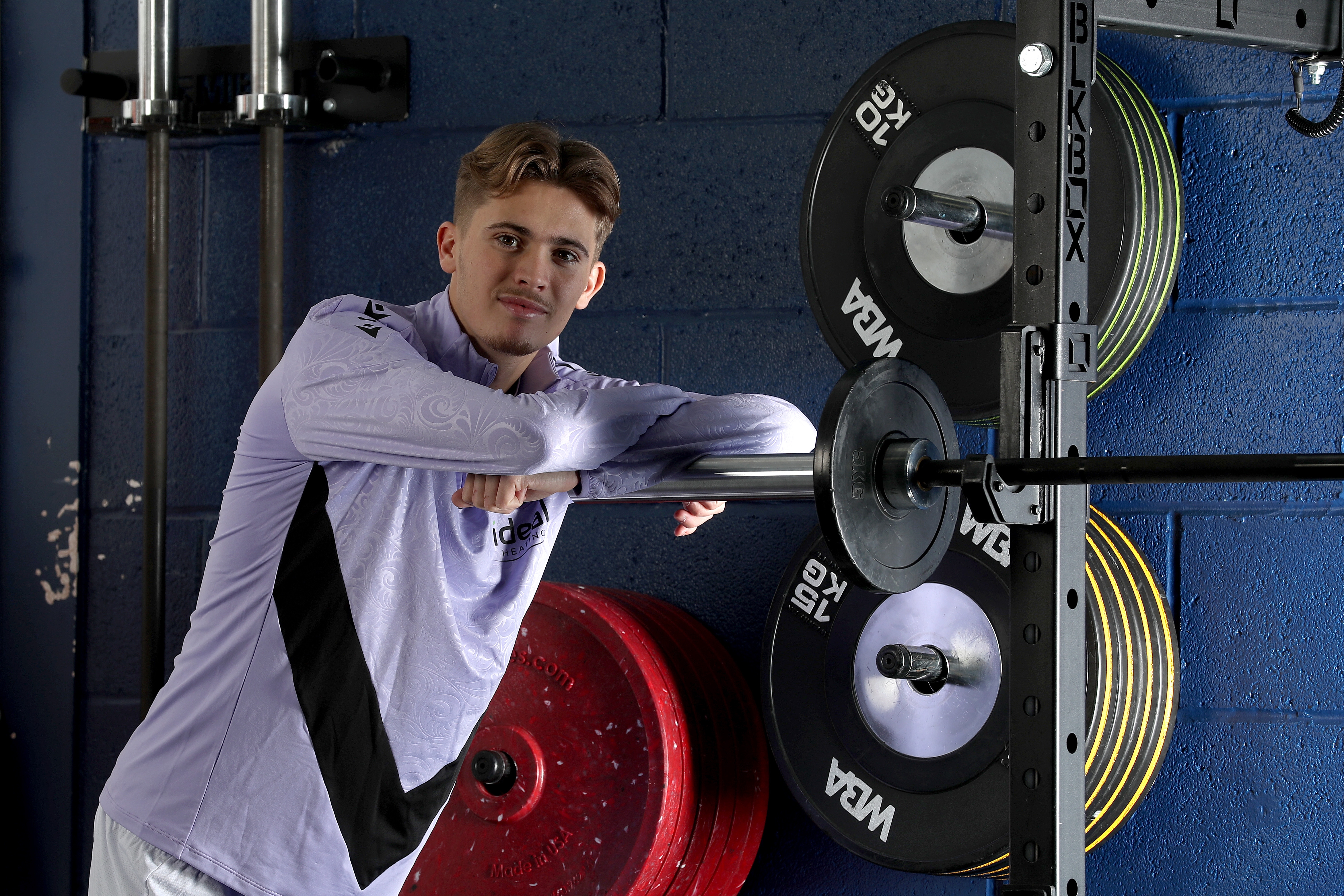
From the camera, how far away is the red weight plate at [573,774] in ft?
6.97

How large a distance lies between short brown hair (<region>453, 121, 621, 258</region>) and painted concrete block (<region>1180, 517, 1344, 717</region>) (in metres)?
1.28

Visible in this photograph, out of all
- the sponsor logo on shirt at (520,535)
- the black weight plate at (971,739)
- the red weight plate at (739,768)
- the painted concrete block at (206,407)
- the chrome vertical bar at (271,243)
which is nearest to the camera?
the sponsor logo on shirt at (520,535)

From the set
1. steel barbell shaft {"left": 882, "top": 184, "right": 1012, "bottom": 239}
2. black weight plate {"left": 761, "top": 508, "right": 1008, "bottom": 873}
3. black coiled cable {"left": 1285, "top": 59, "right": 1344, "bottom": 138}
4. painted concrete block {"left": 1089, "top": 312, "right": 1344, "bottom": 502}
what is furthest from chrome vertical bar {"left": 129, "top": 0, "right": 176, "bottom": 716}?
black coiled cable {"left": 1285, "top": 59, "right": 1344, "bottom": 138}

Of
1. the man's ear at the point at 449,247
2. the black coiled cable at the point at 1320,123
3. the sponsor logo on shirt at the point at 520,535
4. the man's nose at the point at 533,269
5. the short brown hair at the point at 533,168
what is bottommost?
the sponsor logo on shirt at the point at 520,535

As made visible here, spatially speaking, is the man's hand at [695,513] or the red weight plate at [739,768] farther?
the red weight plate at [739,768]

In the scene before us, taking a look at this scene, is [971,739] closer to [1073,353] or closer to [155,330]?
[1073,353]

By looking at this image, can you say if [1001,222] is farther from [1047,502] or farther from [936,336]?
[1047,502]

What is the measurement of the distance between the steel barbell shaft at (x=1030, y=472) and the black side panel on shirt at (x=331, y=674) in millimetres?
335

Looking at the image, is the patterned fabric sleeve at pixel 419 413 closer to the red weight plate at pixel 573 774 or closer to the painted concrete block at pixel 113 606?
the red weight plate at pixel 573 774

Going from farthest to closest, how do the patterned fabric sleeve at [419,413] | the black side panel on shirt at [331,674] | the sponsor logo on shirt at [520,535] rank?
the sponsor logo on shirt at [520,535], the black side panel on shirt at [331,674], the patterned fabric sleeve at [419,413]

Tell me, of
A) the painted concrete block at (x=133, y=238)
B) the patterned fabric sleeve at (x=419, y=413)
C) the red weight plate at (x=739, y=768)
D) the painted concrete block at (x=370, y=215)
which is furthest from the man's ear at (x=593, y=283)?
the painted concrete block at (x=133, y=238)

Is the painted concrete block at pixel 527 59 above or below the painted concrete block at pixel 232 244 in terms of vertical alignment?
above

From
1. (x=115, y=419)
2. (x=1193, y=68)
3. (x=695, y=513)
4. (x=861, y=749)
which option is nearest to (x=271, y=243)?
(x=115, y=419)

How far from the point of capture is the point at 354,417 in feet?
4.63
